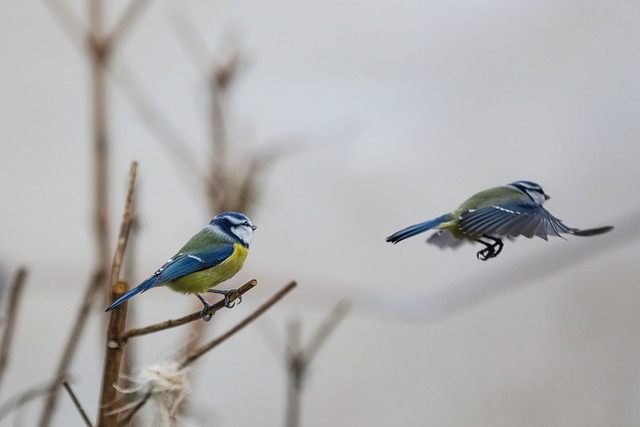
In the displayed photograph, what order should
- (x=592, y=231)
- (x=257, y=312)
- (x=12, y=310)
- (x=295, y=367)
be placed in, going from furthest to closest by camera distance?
(x=295, y=367), (x=12, y=310), (x=257, y=312), (x=592, y=231)

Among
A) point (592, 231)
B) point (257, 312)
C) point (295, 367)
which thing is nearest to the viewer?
point (592, 231)

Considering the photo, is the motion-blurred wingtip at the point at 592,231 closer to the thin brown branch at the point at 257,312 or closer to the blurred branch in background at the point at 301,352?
the thin brown branch at the point at 257,312

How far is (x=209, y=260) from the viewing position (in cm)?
29

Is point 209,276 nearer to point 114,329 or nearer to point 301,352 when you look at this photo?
point 114,329

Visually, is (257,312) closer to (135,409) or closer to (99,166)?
(135,409)

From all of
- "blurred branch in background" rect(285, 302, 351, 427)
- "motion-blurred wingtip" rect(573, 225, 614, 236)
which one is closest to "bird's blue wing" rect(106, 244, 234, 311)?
"motion-blurred wingtip" rect(573, 225, 614, 236)

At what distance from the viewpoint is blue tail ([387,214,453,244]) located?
0.85ft

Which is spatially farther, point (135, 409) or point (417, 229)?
point (135, 409)

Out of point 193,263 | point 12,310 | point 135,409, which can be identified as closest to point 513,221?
point 193,263

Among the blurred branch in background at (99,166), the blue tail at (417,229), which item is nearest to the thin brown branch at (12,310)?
the blurred branch in background at (99,166)

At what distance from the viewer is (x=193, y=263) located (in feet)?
0.95

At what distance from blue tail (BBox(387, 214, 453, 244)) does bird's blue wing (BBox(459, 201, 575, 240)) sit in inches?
0.7

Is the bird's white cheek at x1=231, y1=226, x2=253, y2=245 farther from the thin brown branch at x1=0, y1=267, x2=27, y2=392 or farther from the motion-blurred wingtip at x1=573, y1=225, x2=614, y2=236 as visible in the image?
the thin brown branch at x1=0, y1=267, x2=27, y2=392

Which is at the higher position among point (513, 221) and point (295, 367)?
point (513, 221)
